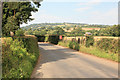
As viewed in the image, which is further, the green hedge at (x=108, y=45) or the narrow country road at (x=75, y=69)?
the green hedge at (x=108, y=45)

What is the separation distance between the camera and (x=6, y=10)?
898 inches

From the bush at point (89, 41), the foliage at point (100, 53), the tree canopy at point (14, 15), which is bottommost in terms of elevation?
the foliage at point (100, 53)

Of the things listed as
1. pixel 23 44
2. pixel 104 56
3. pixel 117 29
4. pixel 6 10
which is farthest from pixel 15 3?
pixel 117 29

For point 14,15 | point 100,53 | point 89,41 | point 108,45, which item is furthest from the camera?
point 14,15

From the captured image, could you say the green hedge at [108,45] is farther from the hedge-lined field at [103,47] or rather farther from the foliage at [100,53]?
the foliage at [100,53]

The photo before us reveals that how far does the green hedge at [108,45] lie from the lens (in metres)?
14.4

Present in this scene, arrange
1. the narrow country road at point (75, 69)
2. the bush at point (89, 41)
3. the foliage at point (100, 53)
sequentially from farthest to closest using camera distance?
the bush at point (89, 41), the foliage at point (100, 53), the narrow country road at point (75, 69)

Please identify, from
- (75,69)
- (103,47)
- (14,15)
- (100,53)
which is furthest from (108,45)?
(14,15)

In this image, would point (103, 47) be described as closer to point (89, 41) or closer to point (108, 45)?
point (108, 45)

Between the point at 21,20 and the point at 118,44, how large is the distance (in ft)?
54.8

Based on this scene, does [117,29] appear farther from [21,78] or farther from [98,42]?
[21,78]

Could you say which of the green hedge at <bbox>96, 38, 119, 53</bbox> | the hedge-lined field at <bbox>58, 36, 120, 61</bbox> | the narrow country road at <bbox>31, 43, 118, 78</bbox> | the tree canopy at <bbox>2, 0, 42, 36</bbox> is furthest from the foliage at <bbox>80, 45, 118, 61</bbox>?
the tree canopy at <bbox>2, 0, 42, 36</bbox>

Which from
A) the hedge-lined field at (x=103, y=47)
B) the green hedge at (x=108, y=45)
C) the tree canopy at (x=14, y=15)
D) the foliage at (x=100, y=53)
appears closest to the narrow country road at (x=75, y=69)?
the foliage at (x=100, y=53)

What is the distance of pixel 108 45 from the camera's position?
1562cm
